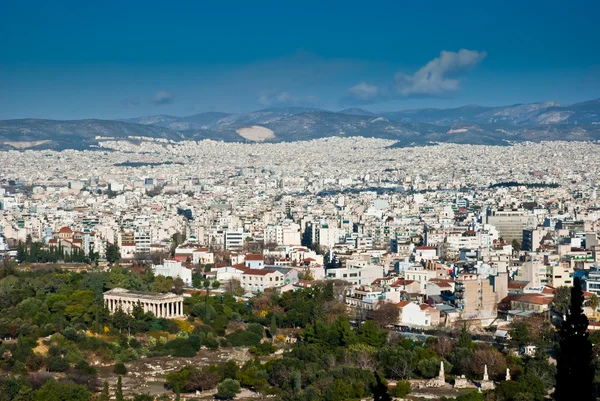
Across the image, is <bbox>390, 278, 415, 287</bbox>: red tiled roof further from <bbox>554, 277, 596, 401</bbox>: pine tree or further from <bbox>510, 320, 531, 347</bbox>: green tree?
<bbox>554, 277, 596, 401</bbox>: pine tree

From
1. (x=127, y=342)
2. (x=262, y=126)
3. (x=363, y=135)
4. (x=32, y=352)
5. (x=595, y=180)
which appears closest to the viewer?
(x=32, y=352)

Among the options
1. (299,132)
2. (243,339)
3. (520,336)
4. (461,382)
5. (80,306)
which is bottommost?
(461,382)

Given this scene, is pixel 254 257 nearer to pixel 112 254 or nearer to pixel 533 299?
pixel 112 254

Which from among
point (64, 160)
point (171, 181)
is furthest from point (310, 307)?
point (64, 160)

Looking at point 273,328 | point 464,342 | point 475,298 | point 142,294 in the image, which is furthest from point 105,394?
point 475,298

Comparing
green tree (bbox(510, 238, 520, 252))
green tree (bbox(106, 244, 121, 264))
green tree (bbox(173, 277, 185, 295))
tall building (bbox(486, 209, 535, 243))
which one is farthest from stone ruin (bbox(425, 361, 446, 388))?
tall building (bbox(486, 209, 535, 243))

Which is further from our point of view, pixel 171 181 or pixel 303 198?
pixel 171 181

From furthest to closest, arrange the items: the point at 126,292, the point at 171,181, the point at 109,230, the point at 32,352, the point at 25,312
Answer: the point at 171,181 < the point at 109,230 < the point at 126,292 < the point at 25,312 < the point at 32,352

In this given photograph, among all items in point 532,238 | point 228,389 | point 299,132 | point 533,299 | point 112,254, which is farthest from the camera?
point 299,132

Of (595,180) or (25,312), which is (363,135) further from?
(25,312)
